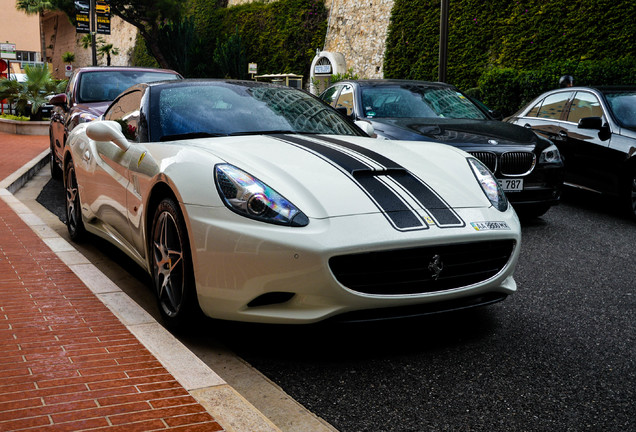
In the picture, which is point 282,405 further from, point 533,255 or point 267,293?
point 533,255

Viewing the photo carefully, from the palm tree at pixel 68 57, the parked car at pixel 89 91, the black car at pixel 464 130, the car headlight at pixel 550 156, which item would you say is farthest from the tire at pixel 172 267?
the palm tree at pixel 68 57

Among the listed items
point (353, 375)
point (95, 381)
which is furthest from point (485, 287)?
point (95, 381)

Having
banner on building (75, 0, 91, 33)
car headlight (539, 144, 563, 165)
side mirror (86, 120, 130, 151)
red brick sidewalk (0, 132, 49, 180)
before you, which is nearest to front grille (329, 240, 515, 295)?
side mirror (86, 120, 130, 151)

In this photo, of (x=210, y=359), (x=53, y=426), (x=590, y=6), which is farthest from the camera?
(x=590, y=6)

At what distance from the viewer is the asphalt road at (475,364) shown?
285 centimetres

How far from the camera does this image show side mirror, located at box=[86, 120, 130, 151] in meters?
4.36

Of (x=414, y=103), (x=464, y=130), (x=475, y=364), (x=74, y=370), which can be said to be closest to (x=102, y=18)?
(x=414, y=103)

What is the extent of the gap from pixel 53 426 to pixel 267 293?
1135 millimetres

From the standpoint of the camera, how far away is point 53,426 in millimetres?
2445

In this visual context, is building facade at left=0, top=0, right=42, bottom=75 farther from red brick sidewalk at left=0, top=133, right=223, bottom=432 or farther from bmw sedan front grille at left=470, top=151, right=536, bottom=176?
red brick sidewalk at left=0, top=133, right=223, bottom=432

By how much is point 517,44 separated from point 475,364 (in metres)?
18.6

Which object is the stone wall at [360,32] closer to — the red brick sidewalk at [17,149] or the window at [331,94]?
the red brick sidewalk at [17,149]

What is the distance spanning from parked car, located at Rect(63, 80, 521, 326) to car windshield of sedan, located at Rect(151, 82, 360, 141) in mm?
17

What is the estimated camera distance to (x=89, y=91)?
393 inches
